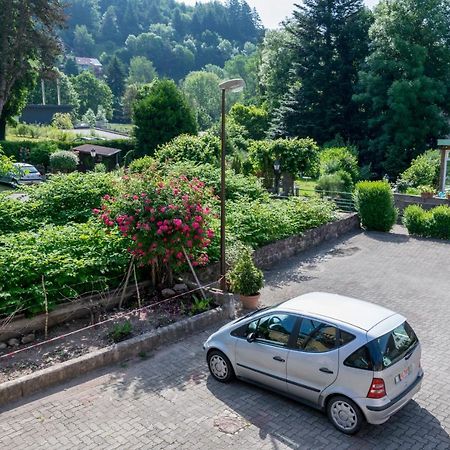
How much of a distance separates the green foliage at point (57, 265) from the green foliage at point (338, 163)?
18028 millimetres

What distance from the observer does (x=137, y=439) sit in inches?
259

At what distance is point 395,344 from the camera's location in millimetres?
6586

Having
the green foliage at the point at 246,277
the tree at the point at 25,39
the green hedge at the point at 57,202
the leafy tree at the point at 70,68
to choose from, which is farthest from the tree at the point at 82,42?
the green foliage at the point at 246,277

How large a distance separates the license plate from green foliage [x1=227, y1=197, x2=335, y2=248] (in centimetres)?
768

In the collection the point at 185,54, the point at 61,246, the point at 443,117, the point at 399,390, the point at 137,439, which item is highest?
the point at 185,54

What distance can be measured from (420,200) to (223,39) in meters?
186

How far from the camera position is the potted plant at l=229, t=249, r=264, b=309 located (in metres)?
11.2

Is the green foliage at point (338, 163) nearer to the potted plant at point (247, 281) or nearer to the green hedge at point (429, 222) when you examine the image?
the green hedge at point (429, 222)

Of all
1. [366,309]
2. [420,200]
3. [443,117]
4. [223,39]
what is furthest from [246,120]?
[223,39]

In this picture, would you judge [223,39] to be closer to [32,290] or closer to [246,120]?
[246,120]

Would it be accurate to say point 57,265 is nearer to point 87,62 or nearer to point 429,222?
point 429,222

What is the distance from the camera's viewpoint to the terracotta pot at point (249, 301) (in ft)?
36.8

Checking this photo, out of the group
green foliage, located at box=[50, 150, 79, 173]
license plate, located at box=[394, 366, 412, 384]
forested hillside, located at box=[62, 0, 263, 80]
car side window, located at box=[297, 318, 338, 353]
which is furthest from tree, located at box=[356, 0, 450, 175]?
forested hillside, located at box=[62, 0, 263, 80]

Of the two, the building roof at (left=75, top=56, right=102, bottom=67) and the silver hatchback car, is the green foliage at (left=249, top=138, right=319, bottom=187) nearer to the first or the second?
the silver hatchback car
